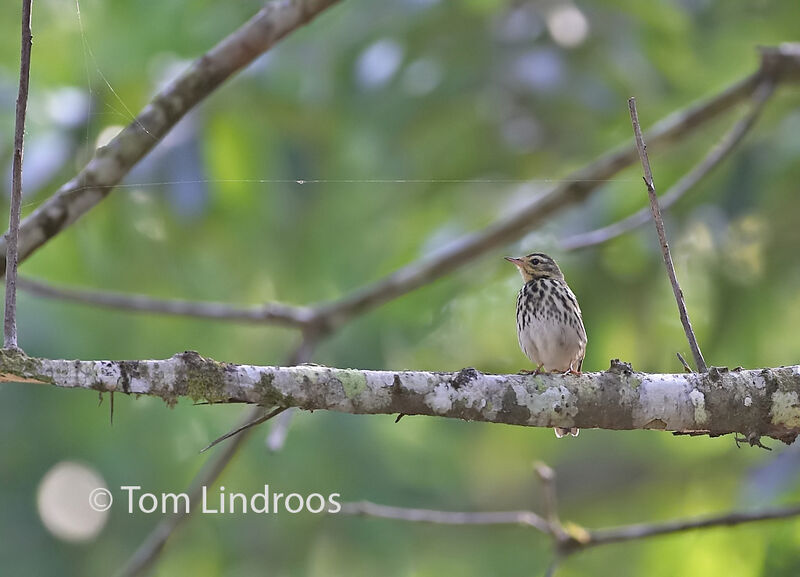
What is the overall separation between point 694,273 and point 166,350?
363cm

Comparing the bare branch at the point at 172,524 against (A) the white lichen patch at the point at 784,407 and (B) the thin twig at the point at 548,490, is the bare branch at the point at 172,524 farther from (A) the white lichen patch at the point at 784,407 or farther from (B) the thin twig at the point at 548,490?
(A) the white lichen patch at the point at 784,407

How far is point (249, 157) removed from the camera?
6.89 m

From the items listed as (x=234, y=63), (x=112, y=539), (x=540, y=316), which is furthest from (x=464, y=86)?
(x=112, y=539)

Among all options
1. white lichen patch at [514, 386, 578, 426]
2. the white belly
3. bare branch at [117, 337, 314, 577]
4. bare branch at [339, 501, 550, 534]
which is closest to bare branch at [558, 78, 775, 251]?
the white belly

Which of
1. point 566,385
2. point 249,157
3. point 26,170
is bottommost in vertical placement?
point 566,385

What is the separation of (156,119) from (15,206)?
1.08m

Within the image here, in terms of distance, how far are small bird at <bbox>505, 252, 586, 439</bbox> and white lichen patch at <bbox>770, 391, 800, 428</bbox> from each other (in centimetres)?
136

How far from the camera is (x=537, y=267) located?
4941 millimetres

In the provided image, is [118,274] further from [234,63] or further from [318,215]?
[234,63]

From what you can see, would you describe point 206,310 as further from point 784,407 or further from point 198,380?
point 784,407

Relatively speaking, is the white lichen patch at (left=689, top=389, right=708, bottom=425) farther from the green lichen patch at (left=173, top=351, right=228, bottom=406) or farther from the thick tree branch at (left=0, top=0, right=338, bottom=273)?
the thick tree branch at (left=0, top=0, right=338, bottom=273)

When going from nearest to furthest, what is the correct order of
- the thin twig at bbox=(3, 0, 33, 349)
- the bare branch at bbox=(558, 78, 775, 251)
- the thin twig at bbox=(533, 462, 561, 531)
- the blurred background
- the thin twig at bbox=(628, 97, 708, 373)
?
the thin twig at bbox=(3, 0, 33, 349)
the thin twig at bbox=(628, 97, 708, 373)
the thin twig at bbox=(533, 462, 561, 531)
the bare branch at bbox=(558, 78, 775, 251)
the blurred background

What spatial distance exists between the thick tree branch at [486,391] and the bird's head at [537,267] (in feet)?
5.93

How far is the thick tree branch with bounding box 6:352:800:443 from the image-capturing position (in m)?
2.53
